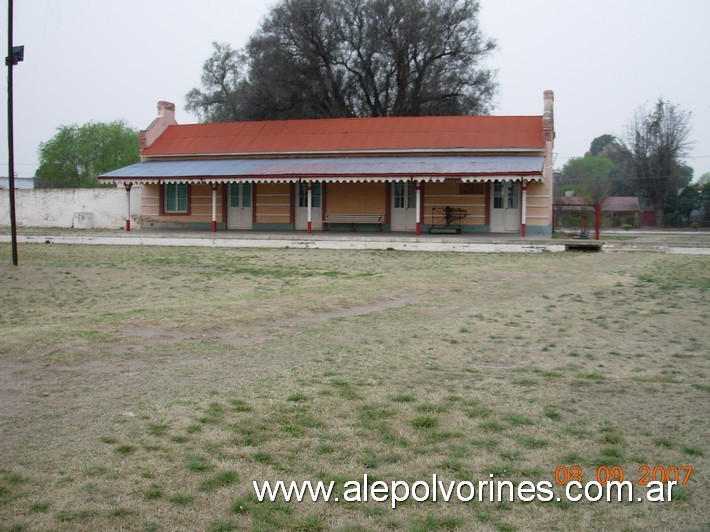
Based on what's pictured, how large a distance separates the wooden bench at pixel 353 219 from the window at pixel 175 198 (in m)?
6.33

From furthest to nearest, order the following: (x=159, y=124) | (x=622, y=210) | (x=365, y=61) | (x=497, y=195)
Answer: (x=622, y=210) → (x=365, y=61) → (x=159, y=124) → (x=497, y=195)

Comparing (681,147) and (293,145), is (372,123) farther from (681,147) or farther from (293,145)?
(681,147)

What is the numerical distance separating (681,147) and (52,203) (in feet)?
144

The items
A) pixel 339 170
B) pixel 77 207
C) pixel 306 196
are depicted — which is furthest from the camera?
pixel 77 207

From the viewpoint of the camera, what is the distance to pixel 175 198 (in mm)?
29719

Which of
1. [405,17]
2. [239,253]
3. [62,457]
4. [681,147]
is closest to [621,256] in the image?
[239,253]

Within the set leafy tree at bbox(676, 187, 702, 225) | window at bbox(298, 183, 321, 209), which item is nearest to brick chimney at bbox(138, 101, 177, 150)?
window at bbox(298, 183, 321, 209)

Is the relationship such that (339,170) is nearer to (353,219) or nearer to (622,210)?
(353,219)

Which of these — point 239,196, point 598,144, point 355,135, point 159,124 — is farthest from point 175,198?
point 598,144

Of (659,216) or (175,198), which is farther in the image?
(659,216)

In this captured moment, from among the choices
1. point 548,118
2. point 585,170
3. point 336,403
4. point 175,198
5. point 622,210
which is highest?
point 585,170

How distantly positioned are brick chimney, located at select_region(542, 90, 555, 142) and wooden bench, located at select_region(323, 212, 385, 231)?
21.9ft

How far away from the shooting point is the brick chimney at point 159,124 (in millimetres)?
31641

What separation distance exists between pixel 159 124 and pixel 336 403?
2959cm
